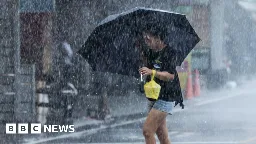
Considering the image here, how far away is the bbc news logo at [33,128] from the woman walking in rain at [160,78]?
19.2 feet

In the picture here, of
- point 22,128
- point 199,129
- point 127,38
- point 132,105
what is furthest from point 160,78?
point 132,105

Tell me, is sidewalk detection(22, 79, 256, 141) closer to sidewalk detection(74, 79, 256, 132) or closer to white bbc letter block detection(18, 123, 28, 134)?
sidewalk detection(74, 79, 256, 132)

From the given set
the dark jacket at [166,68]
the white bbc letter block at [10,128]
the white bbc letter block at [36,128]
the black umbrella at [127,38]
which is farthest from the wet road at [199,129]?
the dark jacket at [166,68]

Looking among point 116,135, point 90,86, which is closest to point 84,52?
point 116,135

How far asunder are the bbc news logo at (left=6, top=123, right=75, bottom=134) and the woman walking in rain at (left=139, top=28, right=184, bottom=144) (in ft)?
19.2

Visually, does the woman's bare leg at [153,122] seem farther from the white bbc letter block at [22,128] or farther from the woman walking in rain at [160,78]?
the white bbc letter block at [22,128]

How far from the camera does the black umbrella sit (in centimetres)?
838

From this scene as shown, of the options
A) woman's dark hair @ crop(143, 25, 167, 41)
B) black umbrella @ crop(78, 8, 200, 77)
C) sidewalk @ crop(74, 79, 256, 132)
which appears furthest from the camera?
sidewalk @ crop(74, 79, 256, 132)

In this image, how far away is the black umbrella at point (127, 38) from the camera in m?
8.38

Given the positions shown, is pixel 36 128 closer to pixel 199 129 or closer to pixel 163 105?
pixel 199 129

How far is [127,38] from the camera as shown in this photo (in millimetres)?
8688

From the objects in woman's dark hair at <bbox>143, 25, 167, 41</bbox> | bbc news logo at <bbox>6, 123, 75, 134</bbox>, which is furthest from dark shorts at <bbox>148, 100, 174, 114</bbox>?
bbc news logo at <bbox>6, 123, 75, 134</bbox>

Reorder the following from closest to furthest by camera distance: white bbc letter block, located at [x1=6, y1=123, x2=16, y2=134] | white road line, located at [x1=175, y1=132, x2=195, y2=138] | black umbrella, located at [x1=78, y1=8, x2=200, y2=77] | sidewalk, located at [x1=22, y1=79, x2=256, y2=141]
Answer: black umbrella, located at [x1=78, y1=8, x2=200, y2=77] → white road line, located at [x1=175, y1=132, x2=195, y2=138] → white bbc letter block, located at [x1=6, y1=123, x2=16, y2=134] → sidewalk, located at [x1=22, y1=79, x2=256, y2=141]

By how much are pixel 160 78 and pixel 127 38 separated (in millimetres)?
1036
